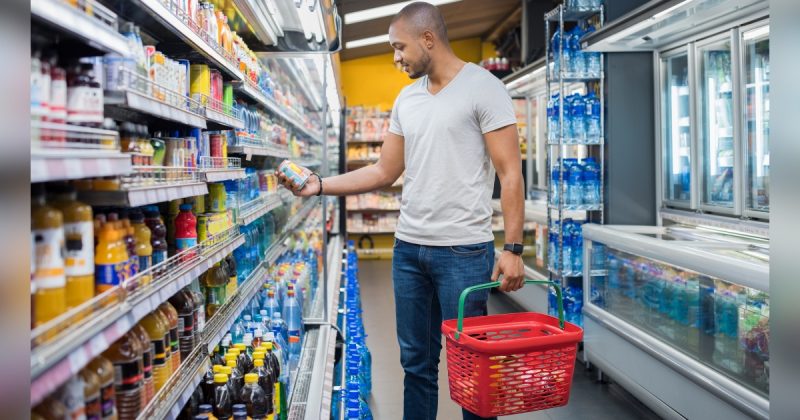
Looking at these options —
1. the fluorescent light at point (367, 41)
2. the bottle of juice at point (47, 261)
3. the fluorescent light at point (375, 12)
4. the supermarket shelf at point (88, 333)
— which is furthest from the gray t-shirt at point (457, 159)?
the fluorescent light at point (367, 41)

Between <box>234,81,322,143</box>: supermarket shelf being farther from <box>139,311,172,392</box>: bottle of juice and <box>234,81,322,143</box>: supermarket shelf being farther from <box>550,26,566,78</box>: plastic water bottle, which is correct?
<box>550,26,566,78</box>: plastic water bottle

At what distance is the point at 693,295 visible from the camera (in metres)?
3.59

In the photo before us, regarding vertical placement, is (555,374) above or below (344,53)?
below

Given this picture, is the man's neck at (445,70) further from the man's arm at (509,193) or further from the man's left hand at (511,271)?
the man's left hand at (511,271)

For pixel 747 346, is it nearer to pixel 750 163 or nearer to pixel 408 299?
pixel 750 163

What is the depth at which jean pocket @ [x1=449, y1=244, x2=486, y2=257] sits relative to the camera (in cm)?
265

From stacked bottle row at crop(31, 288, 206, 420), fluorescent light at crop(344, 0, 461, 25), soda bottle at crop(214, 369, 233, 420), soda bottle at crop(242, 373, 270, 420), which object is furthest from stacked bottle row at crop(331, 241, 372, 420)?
fluorescent light at crop(344, 0, 461, 25)

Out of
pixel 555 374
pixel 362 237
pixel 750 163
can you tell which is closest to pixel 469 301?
pixel 555 374

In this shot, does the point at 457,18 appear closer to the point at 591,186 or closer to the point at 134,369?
the point at 591,186

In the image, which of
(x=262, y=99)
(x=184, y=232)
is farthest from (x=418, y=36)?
(x=184, y=232)

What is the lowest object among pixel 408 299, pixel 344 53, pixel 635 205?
pixel 408 299

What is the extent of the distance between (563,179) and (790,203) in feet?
13.9

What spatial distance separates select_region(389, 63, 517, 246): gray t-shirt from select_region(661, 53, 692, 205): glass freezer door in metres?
2.47

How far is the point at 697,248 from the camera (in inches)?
132
